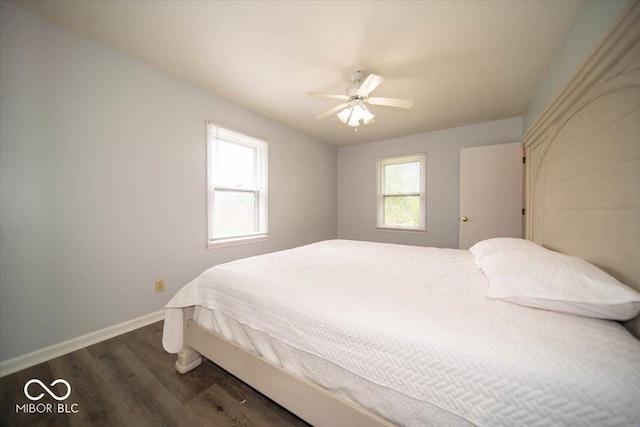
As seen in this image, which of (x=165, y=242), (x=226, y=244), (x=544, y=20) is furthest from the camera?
(x=226, y=244)

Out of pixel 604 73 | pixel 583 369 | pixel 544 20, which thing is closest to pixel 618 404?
pixel 583 369

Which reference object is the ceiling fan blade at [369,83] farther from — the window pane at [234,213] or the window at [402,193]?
the window at [402,193]

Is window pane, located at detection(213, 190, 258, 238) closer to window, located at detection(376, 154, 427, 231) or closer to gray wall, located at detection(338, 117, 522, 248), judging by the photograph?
gray wall, located at detection(338, 117, 522, 248)

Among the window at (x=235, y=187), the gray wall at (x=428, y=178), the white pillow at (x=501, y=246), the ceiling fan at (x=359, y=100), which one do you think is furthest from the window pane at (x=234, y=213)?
the white pillow at (x=501, y=246)

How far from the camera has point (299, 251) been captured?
2.03 meters

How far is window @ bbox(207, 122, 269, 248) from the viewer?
101 inches

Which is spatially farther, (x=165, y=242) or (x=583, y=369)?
(x=165, y=242)

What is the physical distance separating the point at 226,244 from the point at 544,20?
338cm

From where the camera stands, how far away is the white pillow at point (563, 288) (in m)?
0.79

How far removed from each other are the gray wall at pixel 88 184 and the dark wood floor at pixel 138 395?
1.03ft

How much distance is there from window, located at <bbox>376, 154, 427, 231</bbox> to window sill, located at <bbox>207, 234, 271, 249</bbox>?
Result: 7.22 feet

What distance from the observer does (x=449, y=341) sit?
75 cm

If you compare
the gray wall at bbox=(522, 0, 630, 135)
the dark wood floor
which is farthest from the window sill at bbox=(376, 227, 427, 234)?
the dark wood floor

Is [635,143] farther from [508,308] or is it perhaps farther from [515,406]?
[515,406]
